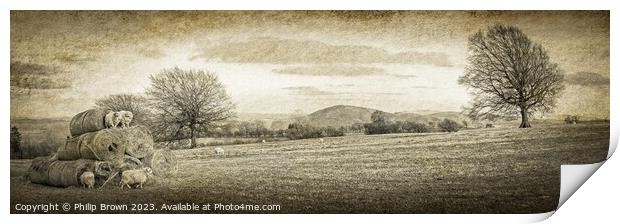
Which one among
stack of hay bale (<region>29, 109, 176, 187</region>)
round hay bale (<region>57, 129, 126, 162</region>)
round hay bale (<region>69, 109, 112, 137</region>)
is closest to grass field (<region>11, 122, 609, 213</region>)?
stack of hay bale (<region>29, 109, 176, 187</region>)

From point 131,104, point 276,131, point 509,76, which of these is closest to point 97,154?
point 131,104

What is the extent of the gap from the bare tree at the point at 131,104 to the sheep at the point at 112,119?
15 centimetres

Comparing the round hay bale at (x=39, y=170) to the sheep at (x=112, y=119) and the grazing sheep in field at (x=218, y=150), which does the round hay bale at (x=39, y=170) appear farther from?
the grazing sheep in field at (x=218, y=150)

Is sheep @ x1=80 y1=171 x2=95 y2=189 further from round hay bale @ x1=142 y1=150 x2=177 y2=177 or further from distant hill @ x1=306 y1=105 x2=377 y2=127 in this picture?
distant hill @ x1=306 y1=105 x2=377 y2=127

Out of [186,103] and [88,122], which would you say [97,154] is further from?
[186,103]

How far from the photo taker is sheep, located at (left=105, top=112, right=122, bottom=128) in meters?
8.49

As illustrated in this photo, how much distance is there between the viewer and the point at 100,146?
834 cm

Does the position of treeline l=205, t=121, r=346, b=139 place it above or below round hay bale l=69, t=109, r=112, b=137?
below

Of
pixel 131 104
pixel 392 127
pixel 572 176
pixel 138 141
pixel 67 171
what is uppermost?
pixel 131 104

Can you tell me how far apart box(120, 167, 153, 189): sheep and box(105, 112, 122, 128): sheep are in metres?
0.51

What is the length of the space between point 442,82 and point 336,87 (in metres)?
1.14

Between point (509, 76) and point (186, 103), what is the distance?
350 cm

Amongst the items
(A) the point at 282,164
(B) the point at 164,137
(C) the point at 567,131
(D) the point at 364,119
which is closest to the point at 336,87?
(D) the point at 364,119

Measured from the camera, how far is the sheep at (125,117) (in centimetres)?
858
